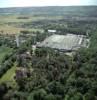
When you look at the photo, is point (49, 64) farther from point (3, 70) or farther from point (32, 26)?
point (32, 26)

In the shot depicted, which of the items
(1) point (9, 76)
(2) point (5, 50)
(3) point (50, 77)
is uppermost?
(3) point (50, 77)

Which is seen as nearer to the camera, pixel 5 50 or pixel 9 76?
pixel 9 76

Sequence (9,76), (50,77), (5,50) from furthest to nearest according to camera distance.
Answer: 1. (5,50)
2. (9,76)
3. (50,77)

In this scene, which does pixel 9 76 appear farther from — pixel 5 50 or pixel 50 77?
pixel 5 50

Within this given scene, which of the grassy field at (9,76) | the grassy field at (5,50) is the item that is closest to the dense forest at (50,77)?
the grassy field at (9,76)

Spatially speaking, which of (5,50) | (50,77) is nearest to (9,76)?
(50,77)

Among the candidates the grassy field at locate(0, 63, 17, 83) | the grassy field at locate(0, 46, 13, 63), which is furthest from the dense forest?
the grassy field at locate(0, 46, 13, 63)

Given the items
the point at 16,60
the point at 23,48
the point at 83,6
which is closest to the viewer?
the point at 16,60

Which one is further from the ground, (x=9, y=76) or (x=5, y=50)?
(x=5, y=50)

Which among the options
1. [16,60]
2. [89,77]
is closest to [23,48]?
[16,60]

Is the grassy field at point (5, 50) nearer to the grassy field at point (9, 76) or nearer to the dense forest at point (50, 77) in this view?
the dense forest at point (50, 77)

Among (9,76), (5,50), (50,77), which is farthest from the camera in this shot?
(5,50)
